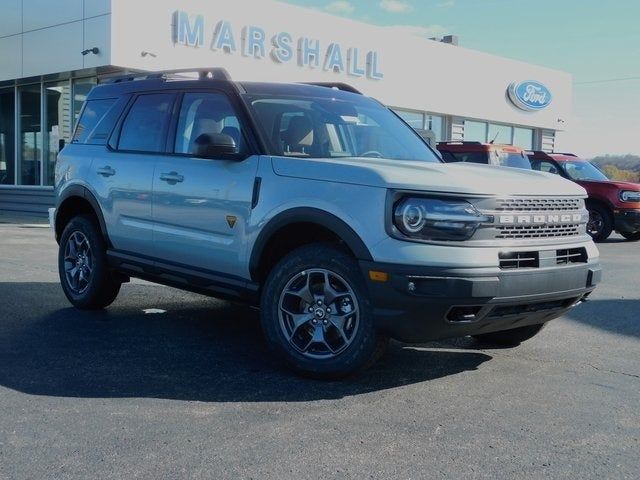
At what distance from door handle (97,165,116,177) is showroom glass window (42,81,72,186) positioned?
13934 mm

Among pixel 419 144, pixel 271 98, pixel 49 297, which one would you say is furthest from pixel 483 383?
pixel 49 297

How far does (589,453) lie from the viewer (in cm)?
357

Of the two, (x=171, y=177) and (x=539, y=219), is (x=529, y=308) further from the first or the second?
(x=171, y=177)

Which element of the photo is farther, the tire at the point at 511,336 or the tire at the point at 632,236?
the tire at the point at 632,236

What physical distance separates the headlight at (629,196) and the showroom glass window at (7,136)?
53.5ft

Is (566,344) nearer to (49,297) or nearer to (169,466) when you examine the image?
(169,466)

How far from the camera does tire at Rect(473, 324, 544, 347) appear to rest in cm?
560

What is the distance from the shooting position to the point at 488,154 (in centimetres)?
1461

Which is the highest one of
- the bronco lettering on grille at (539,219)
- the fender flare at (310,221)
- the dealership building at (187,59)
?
the dealership building at (187,59)

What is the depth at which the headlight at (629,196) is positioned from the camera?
595 inches

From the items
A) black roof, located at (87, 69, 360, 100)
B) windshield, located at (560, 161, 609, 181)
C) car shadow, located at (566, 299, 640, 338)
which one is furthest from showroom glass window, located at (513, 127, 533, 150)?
black roof, located at (87, 69, 360, 100)

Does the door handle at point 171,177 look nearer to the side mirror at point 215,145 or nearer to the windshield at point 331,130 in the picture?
the side mirror at point 215,145

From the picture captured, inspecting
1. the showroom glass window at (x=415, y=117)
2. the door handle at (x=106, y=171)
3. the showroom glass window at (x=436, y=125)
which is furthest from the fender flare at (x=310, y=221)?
the showroom glass window at (x=436, y=125)

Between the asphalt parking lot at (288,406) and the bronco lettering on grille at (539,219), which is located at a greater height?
the bronco lettering on grille at (539,219)
